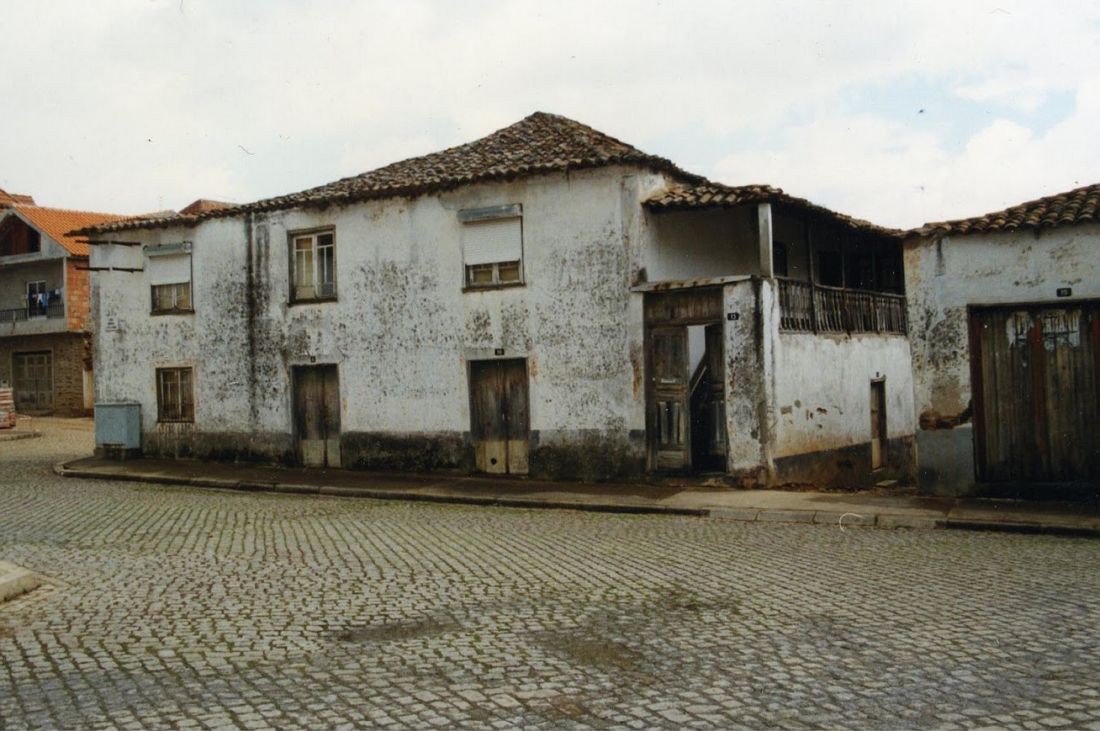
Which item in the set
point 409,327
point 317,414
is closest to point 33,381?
point 317,414

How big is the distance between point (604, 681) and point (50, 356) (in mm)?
39890

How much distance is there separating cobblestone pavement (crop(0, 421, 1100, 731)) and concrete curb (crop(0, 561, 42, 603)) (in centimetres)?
16

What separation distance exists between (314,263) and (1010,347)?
12701 millimetres

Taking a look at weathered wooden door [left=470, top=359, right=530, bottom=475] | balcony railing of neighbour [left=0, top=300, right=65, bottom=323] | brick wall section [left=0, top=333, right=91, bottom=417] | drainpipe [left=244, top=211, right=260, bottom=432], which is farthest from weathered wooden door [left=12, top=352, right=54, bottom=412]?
weathered wooden door [left=470, top=359, right=530, bottom=475]

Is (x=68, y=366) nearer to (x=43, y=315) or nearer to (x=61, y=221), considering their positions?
(x=43, y=315)

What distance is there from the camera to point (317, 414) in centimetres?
2000

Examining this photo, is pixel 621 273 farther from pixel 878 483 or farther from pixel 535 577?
pixel 535 577

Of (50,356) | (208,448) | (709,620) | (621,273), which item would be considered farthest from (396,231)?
(50,356)

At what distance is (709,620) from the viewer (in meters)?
6.89

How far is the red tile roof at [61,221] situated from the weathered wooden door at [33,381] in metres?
4.45

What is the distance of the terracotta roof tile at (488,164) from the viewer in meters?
17.0

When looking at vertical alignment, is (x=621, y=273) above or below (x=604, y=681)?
above

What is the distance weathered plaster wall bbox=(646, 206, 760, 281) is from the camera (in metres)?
17.2

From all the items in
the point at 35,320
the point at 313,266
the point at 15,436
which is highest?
the point at 35,320
